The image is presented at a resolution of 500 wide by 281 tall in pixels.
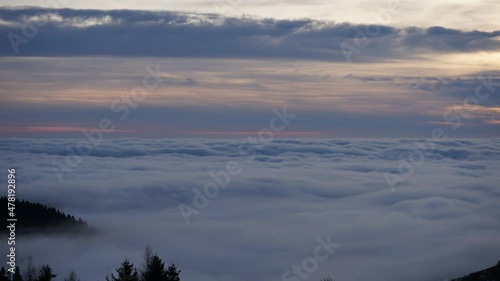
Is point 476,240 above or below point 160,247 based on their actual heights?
below

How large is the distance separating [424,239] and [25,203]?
103 meters

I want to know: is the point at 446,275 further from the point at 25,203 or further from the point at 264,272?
the point at 25,203

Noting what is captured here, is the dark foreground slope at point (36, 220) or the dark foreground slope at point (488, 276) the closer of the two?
the dark foreground slope at point (488, 276)

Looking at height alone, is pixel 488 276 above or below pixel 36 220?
below

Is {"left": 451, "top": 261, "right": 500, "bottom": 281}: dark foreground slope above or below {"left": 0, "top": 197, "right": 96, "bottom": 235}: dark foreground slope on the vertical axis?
below

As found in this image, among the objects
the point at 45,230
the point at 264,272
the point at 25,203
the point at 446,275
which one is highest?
the point at 25,203

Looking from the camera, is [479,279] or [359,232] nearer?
[479,279]

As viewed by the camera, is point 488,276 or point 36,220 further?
point 36,220

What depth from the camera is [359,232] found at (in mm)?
178750

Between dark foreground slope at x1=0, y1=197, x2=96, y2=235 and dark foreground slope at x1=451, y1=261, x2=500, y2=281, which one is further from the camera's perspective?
dark foreground slope at x1=0, y1=197, x2=96, y2=235

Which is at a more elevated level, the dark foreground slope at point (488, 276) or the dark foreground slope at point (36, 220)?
the dark foreground slope at point (36, 220)

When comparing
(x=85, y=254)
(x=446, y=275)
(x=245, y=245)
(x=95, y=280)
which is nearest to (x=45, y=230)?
(x=85, y=254)

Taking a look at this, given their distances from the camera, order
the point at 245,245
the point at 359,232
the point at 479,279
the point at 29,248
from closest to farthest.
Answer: the point at 479,279
the point at 29,248
the point at 245,245
the point at 359,232

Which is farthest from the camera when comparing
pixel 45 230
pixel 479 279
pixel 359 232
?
pixel 359 232
